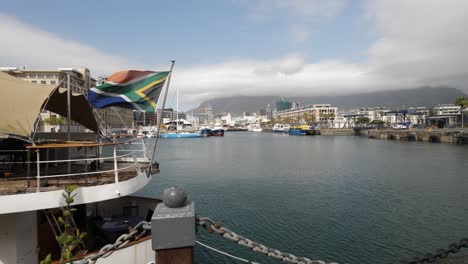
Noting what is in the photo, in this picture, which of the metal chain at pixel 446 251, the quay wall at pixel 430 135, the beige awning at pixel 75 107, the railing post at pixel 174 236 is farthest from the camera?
the quay wall at pixel 430 135

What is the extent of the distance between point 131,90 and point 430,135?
127 m

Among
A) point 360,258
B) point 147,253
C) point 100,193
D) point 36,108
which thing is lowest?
point 360,258

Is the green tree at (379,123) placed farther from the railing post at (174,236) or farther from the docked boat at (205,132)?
the railing post at (174,236)

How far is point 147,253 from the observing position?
29.5 feet

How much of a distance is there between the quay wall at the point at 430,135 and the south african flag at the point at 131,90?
11316 cm

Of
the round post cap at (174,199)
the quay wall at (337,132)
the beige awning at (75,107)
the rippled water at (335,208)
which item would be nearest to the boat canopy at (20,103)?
the beige awning at (75,107)

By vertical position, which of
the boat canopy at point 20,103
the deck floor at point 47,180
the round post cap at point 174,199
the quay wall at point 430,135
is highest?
the boat canopy at point 20,103

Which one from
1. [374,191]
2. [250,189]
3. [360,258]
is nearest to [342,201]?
[374,191]

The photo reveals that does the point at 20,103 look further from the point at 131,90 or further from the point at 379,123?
the point at 379,123

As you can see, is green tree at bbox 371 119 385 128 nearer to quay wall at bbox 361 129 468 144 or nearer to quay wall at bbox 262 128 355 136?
quay wall at bbox 262 128 355 136

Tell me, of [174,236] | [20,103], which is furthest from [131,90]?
[174,236]

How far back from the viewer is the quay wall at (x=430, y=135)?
9538 cm

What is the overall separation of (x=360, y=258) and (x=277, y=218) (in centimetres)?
713

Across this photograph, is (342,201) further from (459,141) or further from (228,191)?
(459,141)
